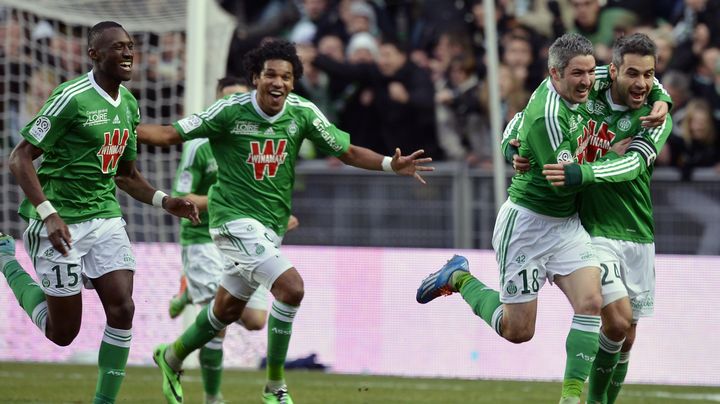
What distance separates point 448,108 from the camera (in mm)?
15281

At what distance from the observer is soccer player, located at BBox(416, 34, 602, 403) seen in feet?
25.8

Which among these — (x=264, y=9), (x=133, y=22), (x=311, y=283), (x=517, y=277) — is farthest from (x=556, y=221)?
(x=264, y=9)

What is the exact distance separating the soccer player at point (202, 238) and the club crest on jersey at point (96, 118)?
6.87 ft

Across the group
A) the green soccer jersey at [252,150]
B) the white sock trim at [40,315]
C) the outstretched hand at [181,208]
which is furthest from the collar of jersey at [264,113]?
the white sock trim at [40,315]

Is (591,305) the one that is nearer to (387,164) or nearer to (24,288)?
(387,164)

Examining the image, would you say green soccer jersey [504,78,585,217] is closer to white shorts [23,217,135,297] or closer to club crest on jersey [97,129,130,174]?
Result: club crest on jersey [97,129,130,174]

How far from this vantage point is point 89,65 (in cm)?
1544

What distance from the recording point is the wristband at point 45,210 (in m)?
7.46

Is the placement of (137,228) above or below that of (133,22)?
below

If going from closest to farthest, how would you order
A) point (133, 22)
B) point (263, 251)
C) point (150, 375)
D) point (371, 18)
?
point (263, 251) < point (150, 375) < point (133, 22) < point (371, 18)

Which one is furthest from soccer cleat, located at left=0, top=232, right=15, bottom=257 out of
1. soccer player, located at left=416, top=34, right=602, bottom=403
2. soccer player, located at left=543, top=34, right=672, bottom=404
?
soccer player, located at left=543, top=34, right=672, bottom=404

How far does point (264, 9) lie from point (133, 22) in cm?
282

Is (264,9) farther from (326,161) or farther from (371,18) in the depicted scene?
(326,161)

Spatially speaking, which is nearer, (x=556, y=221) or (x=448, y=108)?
(x=556, y=221)
